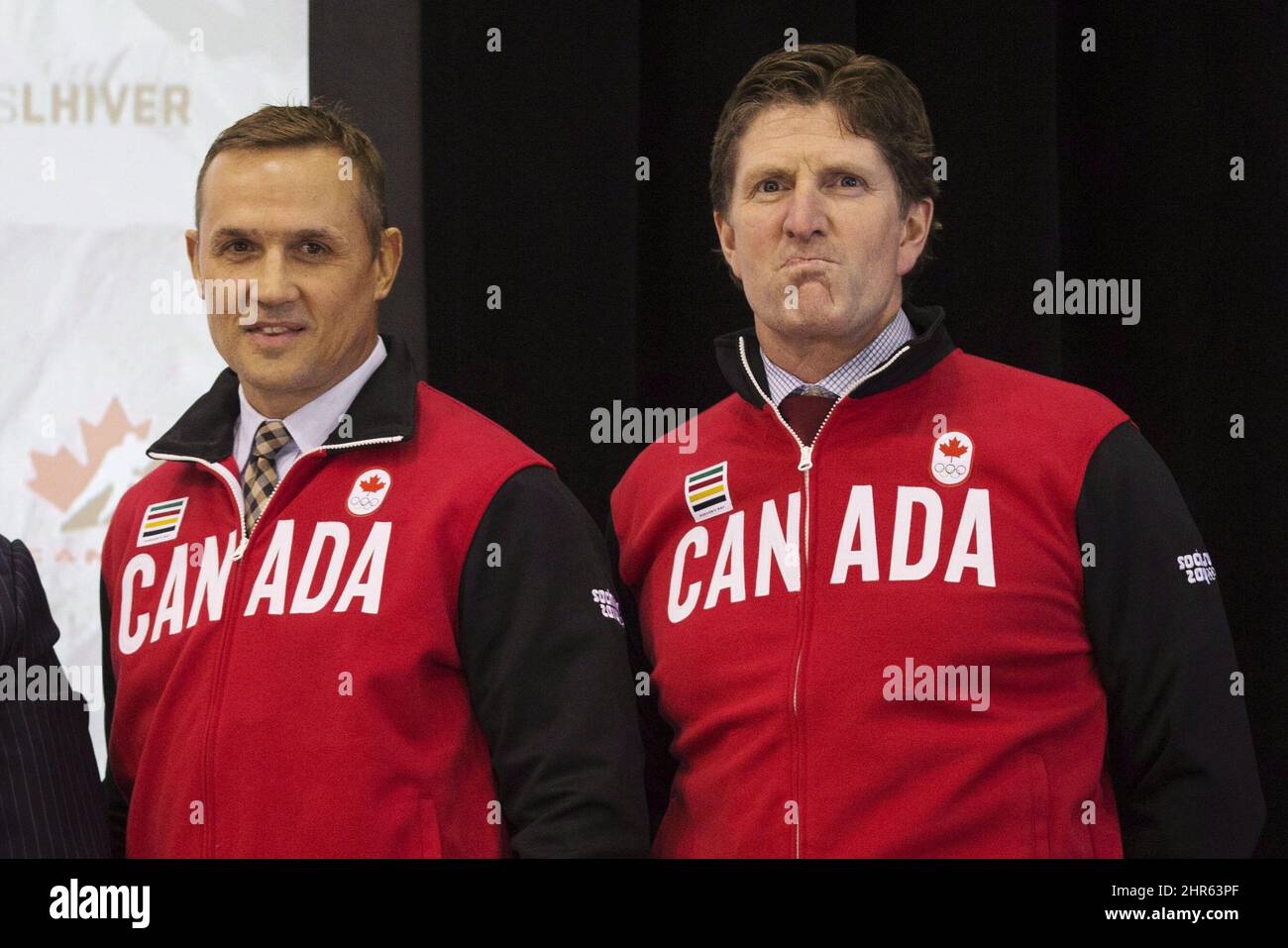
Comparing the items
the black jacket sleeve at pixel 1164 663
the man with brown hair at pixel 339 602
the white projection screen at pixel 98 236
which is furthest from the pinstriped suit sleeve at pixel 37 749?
the black jacket sleeve at pixel 1164 663

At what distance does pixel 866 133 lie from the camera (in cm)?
172

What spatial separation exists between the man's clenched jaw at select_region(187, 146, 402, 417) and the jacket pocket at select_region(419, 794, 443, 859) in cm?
52

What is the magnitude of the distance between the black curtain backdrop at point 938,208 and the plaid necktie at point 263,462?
0.46 m

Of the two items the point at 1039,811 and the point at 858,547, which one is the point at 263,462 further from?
the point at 1039,811

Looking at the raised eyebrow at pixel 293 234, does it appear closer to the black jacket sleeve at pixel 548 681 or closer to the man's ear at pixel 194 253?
the man's ear at pixel 194 253

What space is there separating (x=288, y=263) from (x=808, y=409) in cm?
65

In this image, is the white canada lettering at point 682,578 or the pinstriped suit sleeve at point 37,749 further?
the white canada lettering at point 682,578

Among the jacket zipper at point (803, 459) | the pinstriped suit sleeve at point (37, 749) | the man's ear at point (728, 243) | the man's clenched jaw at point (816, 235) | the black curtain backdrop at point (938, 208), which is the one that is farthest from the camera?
the black curtain backdrop at point (938, 208)

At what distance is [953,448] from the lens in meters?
1.68

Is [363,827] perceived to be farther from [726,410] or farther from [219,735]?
[726,410]

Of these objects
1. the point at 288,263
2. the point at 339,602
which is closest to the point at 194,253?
the point at 288,263

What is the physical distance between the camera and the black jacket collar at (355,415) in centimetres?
168
